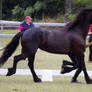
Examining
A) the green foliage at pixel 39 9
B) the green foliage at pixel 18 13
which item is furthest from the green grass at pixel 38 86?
the green foliage at pixel 18 13

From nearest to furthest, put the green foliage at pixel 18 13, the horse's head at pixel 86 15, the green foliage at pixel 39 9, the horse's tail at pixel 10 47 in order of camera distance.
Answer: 1. the horse's head at pixel 86 15
2. the horse's tail at pixel 10 47
3. the green foliage at pixel 39 9
4. the green foliage at pixel 18 13

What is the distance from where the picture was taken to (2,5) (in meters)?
60.7

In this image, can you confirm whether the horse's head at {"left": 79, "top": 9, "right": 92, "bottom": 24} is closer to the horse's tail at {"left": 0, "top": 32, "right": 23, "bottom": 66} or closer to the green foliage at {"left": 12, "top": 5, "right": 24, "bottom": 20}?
the horse's tail at {"left": 0, "top": 32, "right": 23, "bottom": 66}

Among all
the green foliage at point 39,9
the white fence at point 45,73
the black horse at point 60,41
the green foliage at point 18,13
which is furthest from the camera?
the green foliage at point 18,13

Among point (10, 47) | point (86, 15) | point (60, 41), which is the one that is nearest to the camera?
point (60, 41)

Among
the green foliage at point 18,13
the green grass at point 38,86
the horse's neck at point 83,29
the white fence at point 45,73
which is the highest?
the horse's neck at point 83,29

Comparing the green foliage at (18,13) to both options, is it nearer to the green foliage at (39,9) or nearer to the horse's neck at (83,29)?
the green foliage at (39,9)

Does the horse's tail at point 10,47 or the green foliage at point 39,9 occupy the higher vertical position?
the horse's tail at point 10,47

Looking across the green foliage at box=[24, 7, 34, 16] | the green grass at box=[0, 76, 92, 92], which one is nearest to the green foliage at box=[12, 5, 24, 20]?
the green foliage at box=[24, 7, 34, 16]

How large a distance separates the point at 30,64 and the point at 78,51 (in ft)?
4.20

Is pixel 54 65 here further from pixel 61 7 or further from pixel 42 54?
pixel 61 7

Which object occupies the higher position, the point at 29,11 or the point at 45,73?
the point at 45,73

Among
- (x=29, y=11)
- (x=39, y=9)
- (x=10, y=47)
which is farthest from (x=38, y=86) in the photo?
(x=39, y=9)

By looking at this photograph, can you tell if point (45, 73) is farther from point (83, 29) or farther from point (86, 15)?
point (86, 15)
